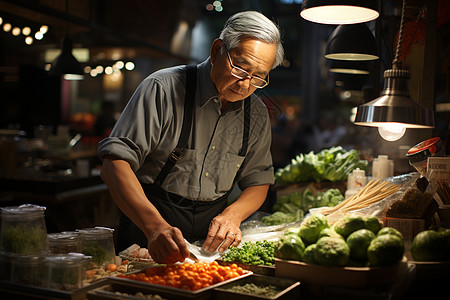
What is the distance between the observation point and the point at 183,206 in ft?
9.23

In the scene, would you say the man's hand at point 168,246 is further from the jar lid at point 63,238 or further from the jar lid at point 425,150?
the jar lid at point 425,150

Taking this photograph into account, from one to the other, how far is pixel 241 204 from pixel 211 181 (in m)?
0.23

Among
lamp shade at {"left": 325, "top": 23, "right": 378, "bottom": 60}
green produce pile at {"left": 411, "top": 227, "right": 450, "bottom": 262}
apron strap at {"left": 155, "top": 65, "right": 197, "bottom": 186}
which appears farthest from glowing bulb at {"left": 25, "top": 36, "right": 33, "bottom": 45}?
green produce pile at {"left": 411, "top": 227, "right": 450, "bottom": 262}

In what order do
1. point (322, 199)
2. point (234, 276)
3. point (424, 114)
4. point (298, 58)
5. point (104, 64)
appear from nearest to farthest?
1. point (234, 276)
2. point (424, 114)
3. point (322, 199)
4. point (104, 64)
5. point (298, 58)

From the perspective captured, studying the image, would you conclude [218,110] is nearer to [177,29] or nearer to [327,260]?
[327,260]

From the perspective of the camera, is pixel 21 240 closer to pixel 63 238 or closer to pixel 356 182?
pixel 63 238

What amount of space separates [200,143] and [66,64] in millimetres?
4311

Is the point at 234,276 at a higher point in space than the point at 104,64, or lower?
lower

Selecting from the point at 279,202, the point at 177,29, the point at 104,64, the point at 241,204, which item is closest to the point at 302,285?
the point at 241,204

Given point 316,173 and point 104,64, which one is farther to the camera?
point 104,64

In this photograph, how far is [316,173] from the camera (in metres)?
4.14

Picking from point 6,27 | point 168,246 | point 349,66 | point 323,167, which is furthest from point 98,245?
point 6,27

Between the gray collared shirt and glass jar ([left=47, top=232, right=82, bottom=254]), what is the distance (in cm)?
43

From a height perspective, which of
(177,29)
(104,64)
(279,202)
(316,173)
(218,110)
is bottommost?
(279,202)
